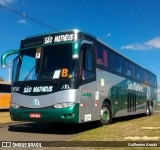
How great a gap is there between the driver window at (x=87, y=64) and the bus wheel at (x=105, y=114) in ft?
6.75

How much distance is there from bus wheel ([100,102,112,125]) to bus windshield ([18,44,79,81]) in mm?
2967

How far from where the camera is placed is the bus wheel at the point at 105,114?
43.8 feet

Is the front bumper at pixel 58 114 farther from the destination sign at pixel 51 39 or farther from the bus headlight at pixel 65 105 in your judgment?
the destination sign at pixel 51 39

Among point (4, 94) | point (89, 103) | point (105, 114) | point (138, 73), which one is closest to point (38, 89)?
point (89, 103)

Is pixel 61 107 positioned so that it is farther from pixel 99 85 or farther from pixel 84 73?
pixel 99 85

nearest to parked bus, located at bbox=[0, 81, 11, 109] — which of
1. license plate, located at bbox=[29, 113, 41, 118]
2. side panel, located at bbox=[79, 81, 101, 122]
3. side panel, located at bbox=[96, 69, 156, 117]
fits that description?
side panel, located at bbox=[96, 69, 156, 117]

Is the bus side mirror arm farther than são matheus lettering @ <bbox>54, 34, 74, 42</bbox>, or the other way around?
the bus side mirror arm

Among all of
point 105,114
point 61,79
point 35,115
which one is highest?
point 61,79

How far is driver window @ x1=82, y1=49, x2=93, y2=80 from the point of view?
11500 mm

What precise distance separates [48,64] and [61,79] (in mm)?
811

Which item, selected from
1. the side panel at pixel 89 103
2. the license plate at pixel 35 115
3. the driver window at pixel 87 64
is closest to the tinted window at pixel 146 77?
the side panel at pixel 89 103

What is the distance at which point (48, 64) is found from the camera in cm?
1148

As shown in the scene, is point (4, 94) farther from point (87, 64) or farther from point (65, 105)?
point (65, 105)

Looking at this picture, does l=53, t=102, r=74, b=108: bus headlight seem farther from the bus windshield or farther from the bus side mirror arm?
the bus side mirror arm
